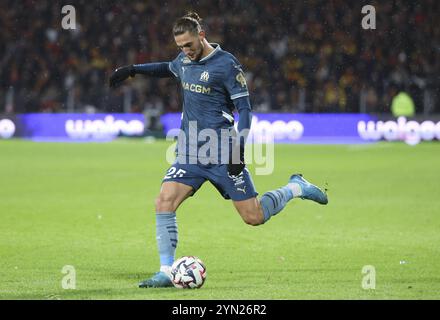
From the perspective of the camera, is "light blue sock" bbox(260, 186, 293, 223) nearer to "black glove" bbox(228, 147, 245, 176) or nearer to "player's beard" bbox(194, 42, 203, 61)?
"black glove" bbox(228, 147, 245, 176)

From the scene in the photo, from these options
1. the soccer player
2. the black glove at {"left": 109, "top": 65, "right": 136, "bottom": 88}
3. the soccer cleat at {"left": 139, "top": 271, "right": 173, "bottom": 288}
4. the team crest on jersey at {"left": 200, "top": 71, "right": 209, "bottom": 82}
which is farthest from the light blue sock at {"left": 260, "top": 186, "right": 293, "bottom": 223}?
the black glove at {"left": 109, "top": 65, "right": 136, "bottom": 88}

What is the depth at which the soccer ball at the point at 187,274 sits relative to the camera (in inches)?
285

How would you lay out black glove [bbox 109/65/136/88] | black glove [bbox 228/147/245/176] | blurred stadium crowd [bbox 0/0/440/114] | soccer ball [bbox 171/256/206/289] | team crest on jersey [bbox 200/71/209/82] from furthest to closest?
blurred stadium crowd [bbox 0/0/440/114], black glove [bbox 109/65/136/88], team crest on jersey [bbox 200/71/209/82], black glove [bbox 228/147/245/176], soccer ball [bbox 171/256/206/289]

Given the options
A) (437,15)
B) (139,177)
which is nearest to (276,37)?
(437,15)

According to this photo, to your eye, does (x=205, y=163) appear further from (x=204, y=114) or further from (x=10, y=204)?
(x=10, y=204)

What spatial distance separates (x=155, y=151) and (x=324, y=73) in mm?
8927

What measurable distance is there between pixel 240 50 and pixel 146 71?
941 inches

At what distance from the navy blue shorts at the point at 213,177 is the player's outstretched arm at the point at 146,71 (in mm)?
952

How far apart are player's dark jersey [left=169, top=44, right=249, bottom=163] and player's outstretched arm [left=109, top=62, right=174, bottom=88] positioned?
17.9 inches

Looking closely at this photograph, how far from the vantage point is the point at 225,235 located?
10.8 m

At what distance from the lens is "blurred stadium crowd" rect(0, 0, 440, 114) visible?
30312 millimetres

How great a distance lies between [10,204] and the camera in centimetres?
1370

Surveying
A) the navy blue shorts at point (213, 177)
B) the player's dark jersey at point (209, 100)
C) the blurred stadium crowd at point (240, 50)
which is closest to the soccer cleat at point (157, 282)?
the navy blue shorts at point (213, 177)

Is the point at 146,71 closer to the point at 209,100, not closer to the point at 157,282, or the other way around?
the point at 209,100
